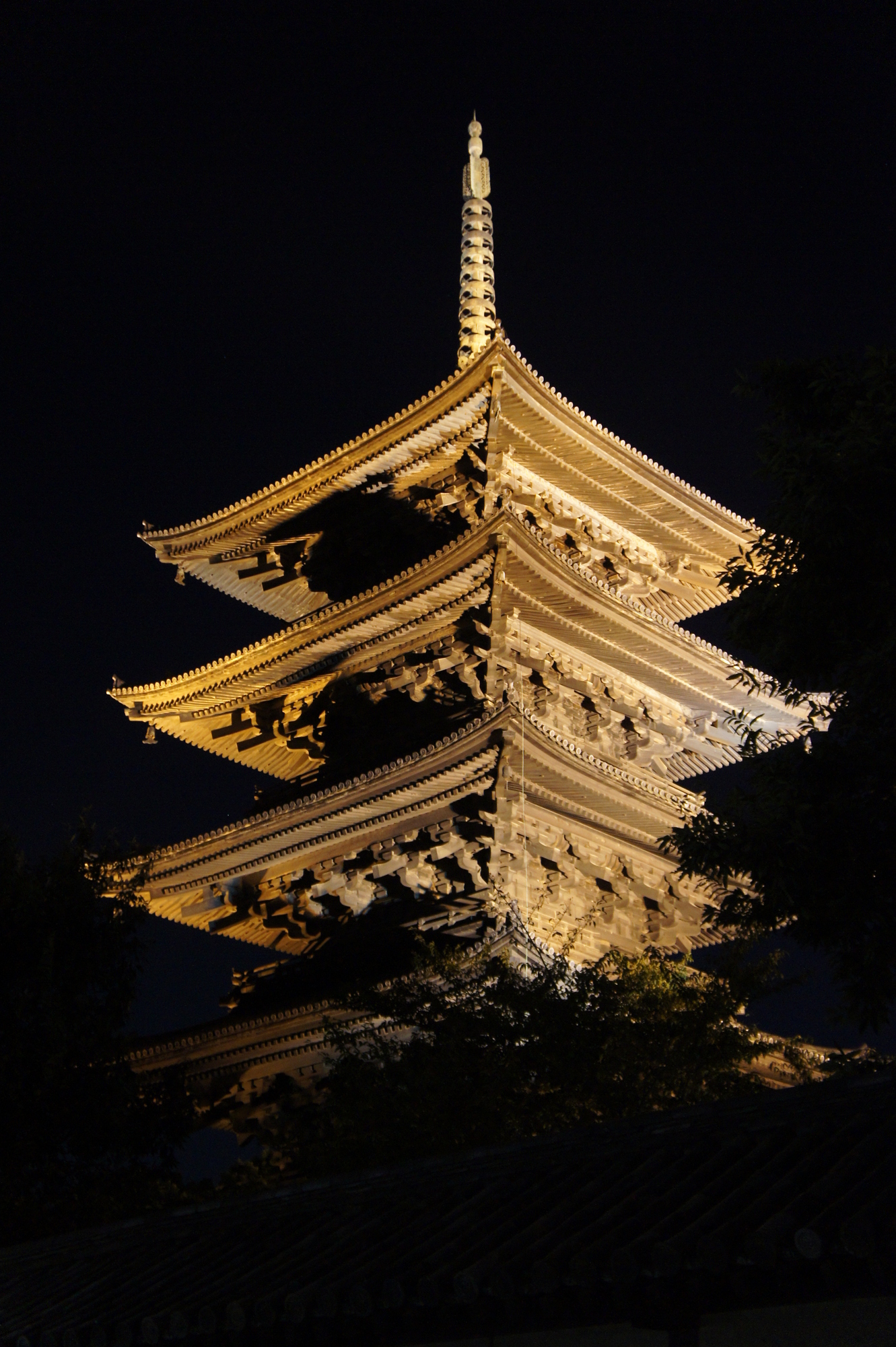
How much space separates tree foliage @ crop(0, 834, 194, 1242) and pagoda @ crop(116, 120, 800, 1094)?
1.75 meters

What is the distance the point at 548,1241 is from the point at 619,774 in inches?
503

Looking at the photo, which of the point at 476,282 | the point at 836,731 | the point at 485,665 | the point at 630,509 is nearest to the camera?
the point at 836,731

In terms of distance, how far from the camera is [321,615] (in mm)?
22141

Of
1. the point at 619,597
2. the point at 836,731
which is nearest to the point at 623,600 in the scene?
the point at 619,597

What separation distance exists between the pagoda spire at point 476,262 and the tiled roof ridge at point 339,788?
9.58 meters

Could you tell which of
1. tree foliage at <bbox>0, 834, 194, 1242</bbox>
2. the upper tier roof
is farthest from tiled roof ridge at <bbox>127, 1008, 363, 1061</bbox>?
the upper tier roof

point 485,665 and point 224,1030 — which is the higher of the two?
point 485,665

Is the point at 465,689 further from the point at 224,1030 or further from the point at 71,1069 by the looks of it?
the point at 71,1069

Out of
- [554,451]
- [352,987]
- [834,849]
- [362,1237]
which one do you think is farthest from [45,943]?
[554,451]

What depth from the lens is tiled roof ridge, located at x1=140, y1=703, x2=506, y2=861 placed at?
712 inches

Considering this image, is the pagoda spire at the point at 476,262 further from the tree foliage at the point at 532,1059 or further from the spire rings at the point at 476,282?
the tree foliage at the point at 532,1059

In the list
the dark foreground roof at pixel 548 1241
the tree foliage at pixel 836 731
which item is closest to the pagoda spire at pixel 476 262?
the tree foliage at pixel 836 731

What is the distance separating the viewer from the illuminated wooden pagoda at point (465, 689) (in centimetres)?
1931

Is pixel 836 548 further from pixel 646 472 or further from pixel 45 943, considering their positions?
pixel 646 472
